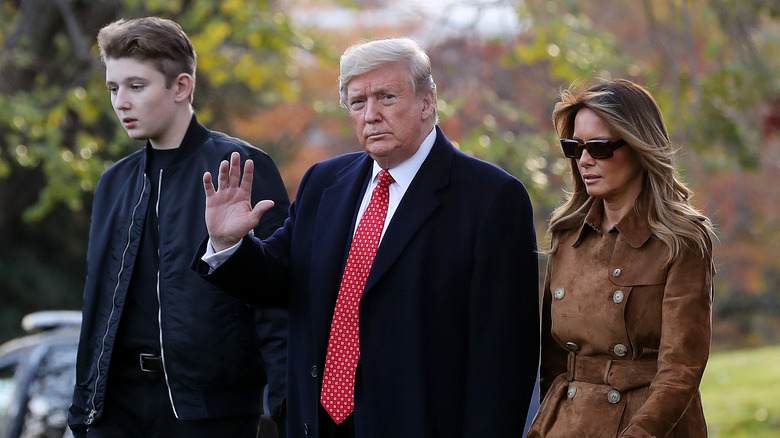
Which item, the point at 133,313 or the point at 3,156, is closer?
the point at 133,313

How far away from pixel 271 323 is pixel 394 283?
722 millimetres

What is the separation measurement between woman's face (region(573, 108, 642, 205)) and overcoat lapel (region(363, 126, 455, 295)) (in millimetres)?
464

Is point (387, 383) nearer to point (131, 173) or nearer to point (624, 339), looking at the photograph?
point (624, 339)

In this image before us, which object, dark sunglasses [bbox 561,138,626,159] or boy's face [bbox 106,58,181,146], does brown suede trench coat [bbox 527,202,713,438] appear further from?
boy's face [bbox 106,58,181,146]

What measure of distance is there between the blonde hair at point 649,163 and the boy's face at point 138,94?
4.99ft

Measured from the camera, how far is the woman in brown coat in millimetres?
3270

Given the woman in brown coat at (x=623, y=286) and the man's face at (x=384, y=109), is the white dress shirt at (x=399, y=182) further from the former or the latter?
the woman in brown coat at (x=623, y=286)

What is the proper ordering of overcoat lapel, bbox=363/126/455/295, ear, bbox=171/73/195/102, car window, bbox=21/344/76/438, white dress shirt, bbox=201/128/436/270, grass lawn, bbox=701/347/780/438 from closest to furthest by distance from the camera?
overcoat lapel, bbox=363/126/455/295 < white dress shirt, bbox=201/128/436/270 < ear, bbox=171/73/195/102 < car window, bbox=21/344/76/438 < grass lawn, bbox=701/347/780/438

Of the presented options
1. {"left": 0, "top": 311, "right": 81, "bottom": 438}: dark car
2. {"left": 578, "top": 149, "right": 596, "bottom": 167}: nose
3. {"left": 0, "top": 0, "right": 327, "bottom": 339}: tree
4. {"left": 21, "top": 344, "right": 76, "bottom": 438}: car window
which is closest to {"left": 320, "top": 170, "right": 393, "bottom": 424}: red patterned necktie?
{"left": 578, "top": 149, "right": 596, "bottom": 167}: nose

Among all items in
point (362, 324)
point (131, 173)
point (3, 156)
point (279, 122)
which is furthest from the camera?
point (279, 122)

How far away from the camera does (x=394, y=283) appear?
365 cm

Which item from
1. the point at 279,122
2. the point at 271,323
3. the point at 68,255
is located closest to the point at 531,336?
the point at 271,323

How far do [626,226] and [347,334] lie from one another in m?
0.95

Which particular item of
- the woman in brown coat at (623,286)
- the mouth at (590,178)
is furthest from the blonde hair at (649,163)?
the mouth at (590,178)
